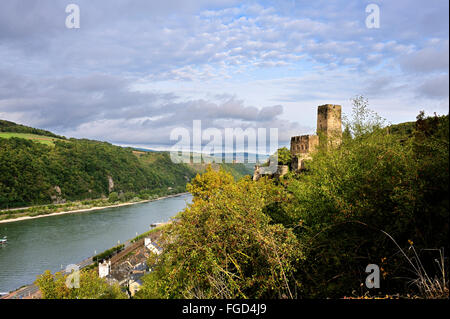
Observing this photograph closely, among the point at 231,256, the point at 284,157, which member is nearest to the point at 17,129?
the point at 284,157

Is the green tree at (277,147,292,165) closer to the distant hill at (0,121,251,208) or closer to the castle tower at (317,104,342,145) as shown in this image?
the castle tower at (317,104,342,145)

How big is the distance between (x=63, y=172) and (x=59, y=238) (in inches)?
1944

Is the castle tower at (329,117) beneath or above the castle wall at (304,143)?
above

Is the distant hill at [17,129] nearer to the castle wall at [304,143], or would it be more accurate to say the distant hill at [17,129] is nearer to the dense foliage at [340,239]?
the castle wall at [304,143]

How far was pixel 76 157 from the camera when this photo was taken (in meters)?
94.4

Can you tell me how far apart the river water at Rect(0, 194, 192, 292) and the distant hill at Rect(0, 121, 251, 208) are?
746 inches

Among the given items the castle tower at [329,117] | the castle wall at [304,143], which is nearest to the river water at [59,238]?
the castle wall at [304,143]

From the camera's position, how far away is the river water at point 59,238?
29250 mm

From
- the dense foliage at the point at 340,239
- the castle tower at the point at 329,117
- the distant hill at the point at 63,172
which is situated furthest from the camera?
the distant hill at the point at 63,172

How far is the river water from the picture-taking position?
29250 mm

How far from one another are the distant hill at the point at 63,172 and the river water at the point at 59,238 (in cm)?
1894

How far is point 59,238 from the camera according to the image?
40.1 m
